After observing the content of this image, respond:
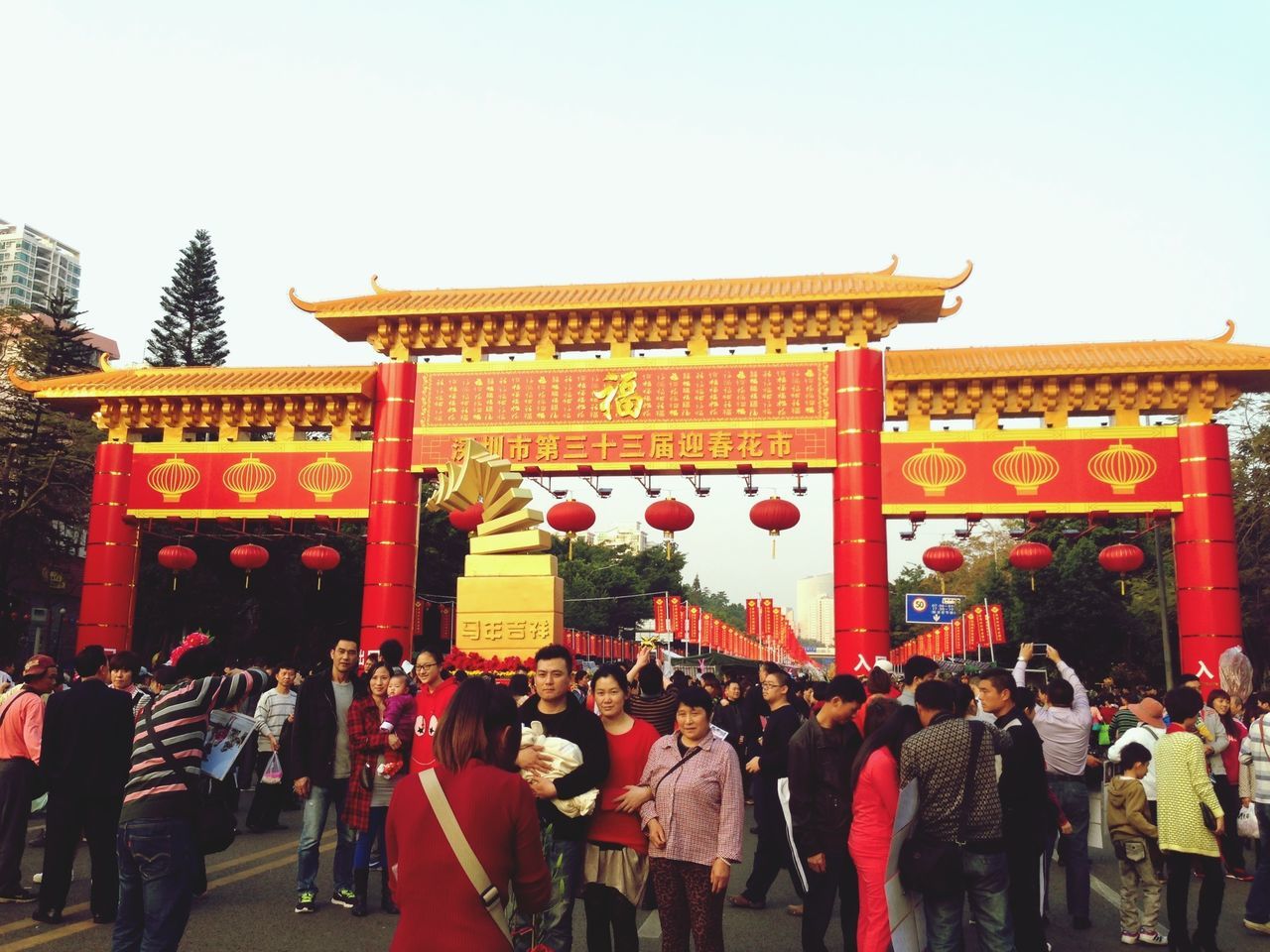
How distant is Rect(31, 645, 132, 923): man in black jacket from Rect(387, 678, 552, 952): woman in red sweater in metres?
3.46

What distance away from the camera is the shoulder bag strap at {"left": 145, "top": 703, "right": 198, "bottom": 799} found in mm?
4422

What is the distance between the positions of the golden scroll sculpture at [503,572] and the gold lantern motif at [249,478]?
573 cm

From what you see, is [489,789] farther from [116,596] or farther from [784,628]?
[784,628]

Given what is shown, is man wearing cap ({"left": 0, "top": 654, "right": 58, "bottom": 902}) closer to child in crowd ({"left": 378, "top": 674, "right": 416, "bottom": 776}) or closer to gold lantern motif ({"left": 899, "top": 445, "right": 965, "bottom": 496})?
child in crowd ({"left": 378, "top": 674, "right": 416, "bottom": 776})

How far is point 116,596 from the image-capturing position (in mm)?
17438

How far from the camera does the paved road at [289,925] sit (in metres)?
5.24

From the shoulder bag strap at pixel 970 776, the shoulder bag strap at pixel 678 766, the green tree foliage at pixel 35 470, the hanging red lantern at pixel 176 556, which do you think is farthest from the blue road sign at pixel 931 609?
the shoulder bag strap at pixel 678 766

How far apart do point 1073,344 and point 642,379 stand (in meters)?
6.70

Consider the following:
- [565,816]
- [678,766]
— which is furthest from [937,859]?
[565,816]

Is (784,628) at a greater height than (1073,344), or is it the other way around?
(1073,344)

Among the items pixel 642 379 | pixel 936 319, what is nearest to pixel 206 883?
pixel 642 379

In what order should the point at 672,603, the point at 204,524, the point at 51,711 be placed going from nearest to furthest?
1. the point at 51,711
2. the point at 204,524
3. the point at 672,603

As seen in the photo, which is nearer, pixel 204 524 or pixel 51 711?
pixel 51 711

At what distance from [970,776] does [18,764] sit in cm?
537
